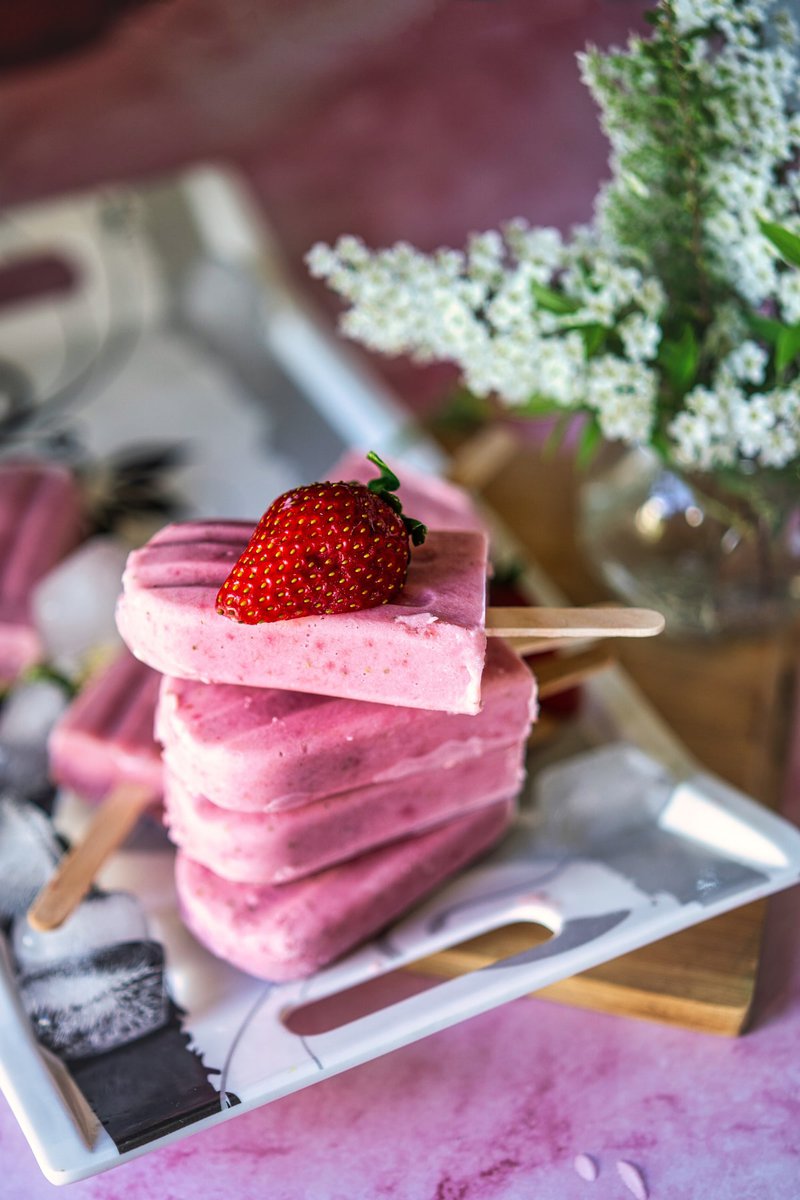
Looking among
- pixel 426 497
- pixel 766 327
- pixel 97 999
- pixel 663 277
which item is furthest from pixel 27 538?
pixel 766 327

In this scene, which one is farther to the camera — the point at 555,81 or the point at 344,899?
the point at 555,81

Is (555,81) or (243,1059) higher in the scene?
(555,81)

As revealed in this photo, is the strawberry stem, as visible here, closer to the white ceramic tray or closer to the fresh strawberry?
the fresh strawberry

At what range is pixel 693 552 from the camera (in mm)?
1702

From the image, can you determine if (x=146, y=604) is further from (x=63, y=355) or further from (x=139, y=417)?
(x=63, y=355)

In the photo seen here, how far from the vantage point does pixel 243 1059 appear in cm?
116

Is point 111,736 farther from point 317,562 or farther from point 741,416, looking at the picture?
point 741,416

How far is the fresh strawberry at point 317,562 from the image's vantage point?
1.00m

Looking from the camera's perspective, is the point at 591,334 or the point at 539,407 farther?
the point at 539,407

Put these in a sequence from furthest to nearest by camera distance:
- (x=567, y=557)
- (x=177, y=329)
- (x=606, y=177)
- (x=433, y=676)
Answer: (x=177, y=329)
(x=567, y=557)
(x=606, y=177)
(x=433, y=676)

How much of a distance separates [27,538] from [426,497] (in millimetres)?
678

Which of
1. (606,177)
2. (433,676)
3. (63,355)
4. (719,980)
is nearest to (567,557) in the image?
(606,177)

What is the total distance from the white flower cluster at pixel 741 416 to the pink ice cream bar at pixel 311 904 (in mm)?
516

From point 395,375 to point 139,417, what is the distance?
669 mm
